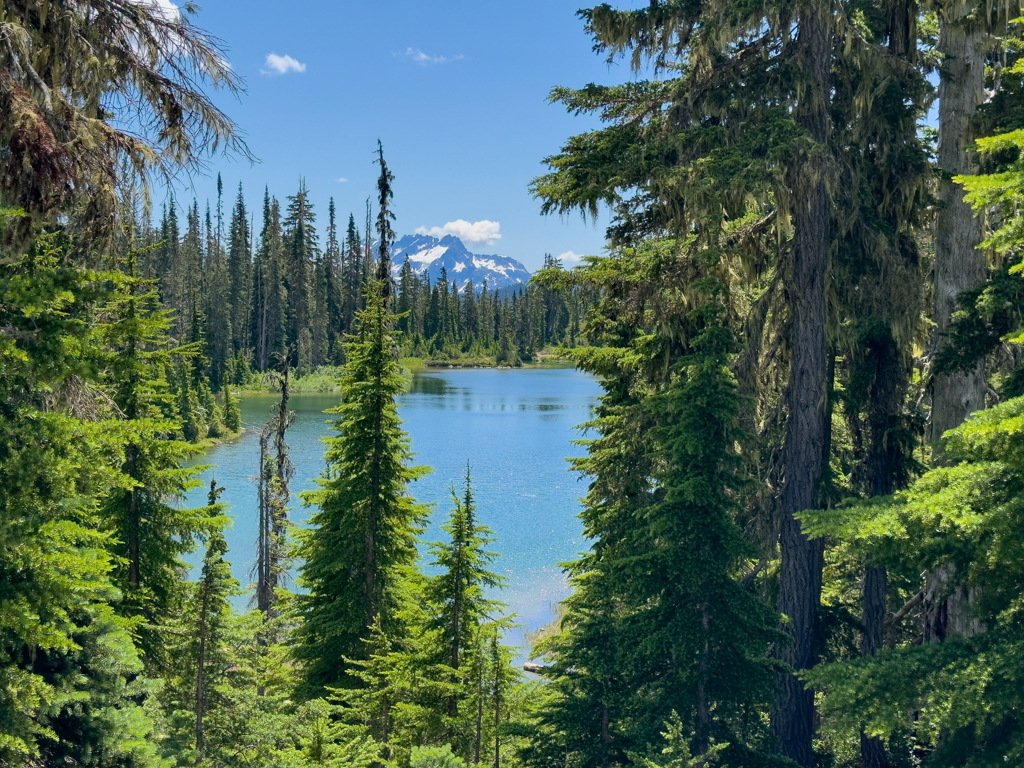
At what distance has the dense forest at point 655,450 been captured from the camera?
16.0 ft

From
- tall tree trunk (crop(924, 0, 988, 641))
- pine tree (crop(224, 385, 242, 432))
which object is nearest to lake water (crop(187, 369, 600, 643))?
pine tree (crop(224, 385, 242, 432))

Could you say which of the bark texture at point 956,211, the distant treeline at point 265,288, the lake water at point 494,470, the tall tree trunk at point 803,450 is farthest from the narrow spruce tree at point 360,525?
the distant treeline at point 265,288

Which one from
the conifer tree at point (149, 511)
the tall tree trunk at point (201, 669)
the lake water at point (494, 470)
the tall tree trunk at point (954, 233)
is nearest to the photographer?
the tall tree trunk at point (201, 669)

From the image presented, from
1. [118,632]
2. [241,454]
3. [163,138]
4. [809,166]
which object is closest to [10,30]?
[163,138]

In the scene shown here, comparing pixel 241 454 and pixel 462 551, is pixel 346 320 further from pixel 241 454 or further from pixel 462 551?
pixel 462 551

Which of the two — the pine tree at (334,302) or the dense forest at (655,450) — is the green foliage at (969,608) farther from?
the pine tree at (334,302)

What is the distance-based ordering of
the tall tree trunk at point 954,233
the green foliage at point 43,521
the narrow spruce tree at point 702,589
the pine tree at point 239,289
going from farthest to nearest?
the pine tree at point 239,289 < the tall tree trunk at point 954,233 < the narrow spruce tree at point 702,589 < the green foliage at point 43,521

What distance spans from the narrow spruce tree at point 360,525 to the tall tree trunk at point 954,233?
8412 millimetres

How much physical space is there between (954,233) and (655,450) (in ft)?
16.2

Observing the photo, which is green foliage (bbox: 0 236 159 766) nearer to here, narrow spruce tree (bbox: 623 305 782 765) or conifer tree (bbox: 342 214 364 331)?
narrow spruce tree (bbox: 623 305 782 765)

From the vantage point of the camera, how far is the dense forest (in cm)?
488

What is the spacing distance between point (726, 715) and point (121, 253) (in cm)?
725

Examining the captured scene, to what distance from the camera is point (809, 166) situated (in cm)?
905

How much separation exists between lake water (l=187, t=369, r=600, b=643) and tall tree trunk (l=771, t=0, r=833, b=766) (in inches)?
124
